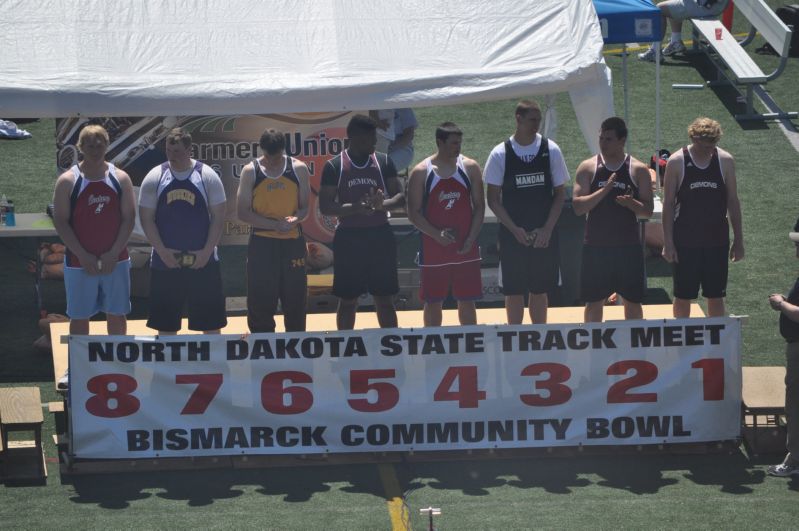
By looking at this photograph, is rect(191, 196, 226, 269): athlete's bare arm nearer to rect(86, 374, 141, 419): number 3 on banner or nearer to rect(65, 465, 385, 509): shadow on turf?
rect(86, 374, 141, 419): number 3 on banner

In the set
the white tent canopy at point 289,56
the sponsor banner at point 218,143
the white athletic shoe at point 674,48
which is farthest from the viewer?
the white athletic shoe at point 674,48

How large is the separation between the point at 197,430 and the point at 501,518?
6.82ft

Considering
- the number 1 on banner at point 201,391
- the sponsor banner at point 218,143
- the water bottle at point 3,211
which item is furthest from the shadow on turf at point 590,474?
the water bottle at point 3,211

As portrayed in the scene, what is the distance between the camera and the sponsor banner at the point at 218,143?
13.2 metres

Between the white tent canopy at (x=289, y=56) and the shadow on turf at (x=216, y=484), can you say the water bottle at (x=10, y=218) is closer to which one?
the white tent canopy at (x=289, y=56)

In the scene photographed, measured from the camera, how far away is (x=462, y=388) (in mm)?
9023

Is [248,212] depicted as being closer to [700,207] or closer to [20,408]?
A: [20,408]

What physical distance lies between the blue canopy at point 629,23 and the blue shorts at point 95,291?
4942 mm

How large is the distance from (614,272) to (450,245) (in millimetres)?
1129

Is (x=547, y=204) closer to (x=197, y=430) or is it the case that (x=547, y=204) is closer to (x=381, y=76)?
(x=381, y=76)

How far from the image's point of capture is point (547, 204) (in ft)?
32.3

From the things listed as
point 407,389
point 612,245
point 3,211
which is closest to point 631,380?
point 612,245

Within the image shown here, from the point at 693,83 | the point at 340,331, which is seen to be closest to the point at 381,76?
the point at 340,331

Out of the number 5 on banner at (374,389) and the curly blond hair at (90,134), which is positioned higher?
the curly blond hair at (90,134)
